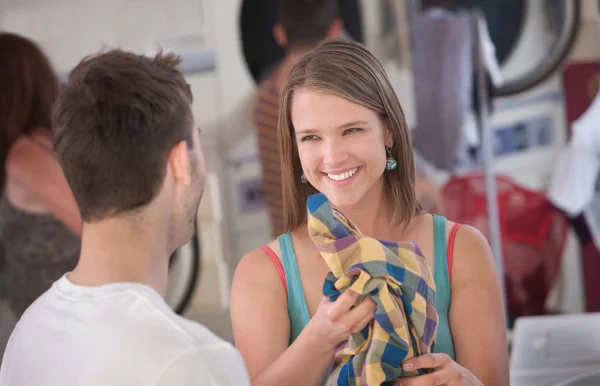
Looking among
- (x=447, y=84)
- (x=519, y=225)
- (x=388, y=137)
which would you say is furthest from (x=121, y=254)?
(x=519, y=225)

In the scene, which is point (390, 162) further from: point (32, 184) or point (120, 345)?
point (32, 184)

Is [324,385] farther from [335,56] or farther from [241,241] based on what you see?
[241,241]

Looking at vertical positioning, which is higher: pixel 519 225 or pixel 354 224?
pixel 354 224

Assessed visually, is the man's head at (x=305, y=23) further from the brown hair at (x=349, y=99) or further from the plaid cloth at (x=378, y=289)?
the plaid cloth at (x=378, y=289)

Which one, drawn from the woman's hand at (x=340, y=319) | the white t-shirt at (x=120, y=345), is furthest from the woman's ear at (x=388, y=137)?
the white t-shirt at (x=120, y=345)

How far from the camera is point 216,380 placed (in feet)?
3.13

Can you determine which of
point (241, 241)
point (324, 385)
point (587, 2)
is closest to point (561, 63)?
point (587, 2)

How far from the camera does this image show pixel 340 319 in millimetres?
1241

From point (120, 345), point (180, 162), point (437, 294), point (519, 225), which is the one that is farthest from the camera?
point (519, 225)

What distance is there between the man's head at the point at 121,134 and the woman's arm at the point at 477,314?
632mm

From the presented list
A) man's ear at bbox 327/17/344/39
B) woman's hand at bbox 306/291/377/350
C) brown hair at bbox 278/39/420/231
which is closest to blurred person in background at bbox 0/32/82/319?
man's ear at bbox 327/17/344/39

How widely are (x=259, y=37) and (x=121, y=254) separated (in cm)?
278

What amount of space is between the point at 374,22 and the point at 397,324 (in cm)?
263

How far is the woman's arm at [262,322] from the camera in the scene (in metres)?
1.36
